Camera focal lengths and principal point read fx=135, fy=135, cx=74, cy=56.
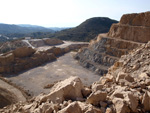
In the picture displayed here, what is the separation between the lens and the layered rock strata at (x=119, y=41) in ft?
91.6

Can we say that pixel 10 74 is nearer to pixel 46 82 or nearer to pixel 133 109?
pixel 46 82

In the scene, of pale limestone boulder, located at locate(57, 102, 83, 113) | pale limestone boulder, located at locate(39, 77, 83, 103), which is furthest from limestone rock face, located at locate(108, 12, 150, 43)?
pale limestone boulder, located at locate(57, 102, 83, 113)

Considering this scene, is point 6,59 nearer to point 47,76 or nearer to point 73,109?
point 47,76

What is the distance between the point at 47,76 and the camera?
27.4 m

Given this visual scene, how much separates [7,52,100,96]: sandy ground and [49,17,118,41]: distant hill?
130 ft

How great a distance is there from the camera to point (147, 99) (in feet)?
17.9

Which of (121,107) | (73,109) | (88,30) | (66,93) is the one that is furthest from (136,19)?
(88,30)

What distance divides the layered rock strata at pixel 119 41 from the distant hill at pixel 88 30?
36730 millimetres

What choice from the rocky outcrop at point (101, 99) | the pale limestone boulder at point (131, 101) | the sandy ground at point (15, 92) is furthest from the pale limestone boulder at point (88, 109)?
the sandy ground at point (15, 92)

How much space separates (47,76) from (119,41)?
56.2 feet

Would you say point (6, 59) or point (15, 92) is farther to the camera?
point (6, 59)

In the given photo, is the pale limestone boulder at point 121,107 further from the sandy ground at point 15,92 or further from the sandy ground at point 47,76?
the sandy ground at point 47,76

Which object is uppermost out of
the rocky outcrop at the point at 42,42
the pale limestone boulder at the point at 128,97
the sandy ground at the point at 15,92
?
the pale limestone boulder at the point at 128,97

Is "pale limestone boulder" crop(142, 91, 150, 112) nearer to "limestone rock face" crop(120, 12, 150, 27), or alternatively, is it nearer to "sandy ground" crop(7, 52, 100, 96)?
"sandy ground" crop(7, 52, 100, 96)
